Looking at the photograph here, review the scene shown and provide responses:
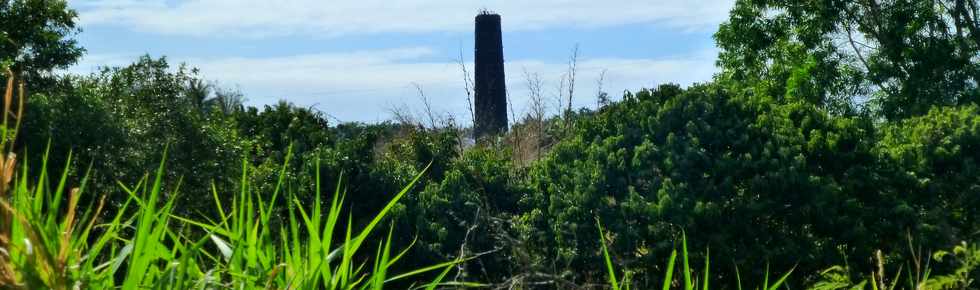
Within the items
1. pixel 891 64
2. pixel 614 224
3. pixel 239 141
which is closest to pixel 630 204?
pixel 614 224

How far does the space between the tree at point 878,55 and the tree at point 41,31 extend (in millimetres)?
13167

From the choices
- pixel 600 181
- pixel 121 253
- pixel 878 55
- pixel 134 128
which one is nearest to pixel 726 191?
pixel 600 181

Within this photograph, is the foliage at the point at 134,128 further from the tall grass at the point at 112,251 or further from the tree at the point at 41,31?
the tall grass at the point at 112,251

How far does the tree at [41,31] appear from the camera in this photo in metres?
19.1

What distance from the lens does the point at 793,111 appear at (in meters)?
13.6

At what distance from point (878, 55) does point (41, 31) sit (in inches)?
656

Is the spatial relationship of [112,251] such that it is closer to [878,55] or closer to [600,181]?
[600,181]

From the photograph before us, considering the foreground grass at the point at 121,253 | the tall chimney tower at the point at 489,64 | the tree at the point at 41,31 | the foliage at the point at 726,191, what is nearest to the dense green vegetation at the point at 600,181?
the foliage at the point at 726,191

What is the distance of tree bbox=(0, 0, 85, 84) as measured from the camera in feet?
62.6

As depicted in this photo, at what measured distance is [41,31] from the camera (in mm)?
19828

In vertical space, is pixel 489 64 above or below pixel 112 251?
above

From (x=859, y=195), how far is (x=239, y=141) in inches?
286

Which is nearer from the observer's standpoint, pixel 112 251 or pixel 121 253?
pixel 121 253

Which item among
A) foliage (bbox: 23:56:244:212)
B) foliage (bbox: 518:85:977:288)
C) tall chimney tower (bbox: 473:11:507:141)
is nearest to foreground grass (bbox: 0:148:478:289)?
foliage (bbox: 518:85:977:288)
